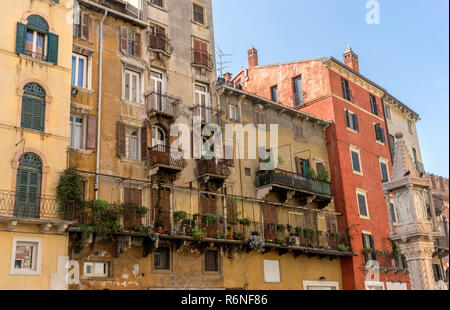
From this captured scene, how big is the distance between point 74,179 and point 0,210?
3225 millimetres

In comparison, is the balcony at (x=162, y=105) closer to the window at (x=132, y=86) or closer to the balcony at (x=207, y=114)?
the window at (x=132, y=86)

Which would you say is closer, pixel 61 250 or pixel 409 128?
pixel 61 250

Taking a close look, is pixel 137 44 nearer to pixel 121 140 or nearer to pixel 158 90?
pixel 158 90

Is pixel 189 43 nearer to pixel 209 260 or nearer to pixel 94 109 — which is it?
pixel 94 109

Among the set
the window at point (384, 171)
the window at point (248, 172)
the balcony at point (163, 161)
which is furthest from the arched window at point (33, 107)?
the window at point (384, 171)

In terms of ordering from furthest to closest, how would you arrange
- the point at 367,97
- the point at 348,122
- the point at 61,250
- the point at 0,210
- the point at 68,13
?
the point at 367,97 < the point at 348,122 < the point at 68,13 < the point at 61,250 < the point at 0,210

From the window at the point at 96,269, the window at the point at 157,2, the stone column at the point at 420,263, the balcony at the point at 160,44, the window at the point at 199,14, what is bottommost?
the stone column at the point at 420,263

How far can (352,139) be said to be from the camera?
3691 centimetres

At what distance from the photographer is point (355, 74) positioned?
38844 millimetres

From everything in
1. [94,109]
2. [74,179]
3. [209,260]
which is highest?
[94,109]

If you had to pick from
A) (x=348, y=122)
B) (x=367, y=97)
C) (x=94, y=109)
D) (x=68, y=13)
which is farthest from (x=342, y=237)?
(x=68, y=13)

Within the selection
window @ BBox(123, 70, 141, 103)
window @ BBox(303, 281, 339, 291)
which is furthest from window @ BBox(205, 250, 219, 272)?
window @ BBox(123, 70, 141, 103)

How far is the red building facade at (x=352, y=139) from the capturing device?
110 ft

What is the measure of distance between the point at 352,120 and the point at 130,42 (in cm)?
1939
